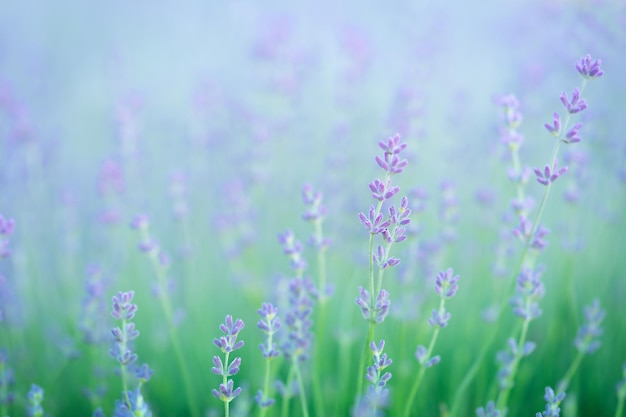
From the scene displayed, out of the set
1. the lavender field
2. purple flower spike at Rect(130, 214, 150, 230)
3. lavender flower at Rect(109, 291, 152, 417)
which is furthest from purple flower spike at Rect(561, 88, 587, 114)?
purple flower spike at Rect(130, 214, 150, 230)

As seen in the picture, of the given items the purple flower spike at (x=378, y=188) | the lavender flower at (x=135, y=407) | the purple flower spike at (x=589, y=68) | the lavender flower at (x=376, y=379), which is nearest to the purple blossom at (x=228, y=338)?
the lavender flower at (x=135, y=407)

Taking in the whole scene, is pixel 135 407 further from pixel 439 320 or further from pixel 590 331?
pixel 590 331

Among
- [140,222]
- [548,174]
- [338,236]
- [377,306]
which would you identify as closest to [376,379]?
[377,306]

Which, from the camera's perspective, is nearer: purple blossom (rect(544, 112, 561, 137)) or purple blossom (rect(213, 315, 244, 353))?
purple blossom (rect(213, 315, 244, 353))

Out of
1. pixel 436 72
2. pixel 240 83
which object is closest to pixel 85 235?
pixel 240 83

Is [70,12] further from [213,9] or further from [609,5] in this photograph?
[609,5]

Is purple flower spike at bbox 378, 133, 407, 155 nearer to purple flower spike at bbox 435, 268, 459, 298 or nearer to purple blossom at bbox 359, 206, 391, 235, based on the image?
purple blossom at bbox 359, 206, 391, 235

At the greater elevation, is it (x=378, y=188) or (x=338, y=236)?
(x=378, y=188)

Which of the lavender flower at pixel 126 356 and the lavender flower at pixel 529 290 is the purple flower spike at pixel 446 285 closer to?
the lavender flower at pixel 529 290
